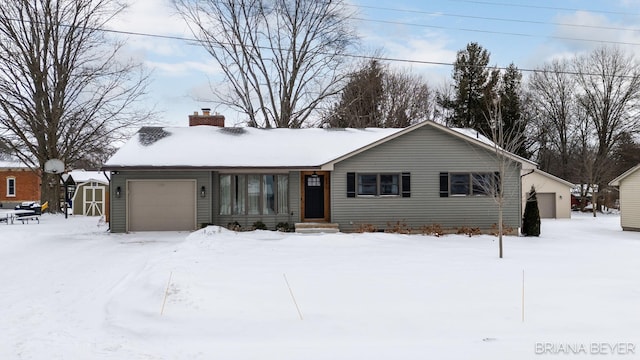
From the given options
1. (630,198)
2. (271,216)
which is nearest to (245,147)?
(271,216)

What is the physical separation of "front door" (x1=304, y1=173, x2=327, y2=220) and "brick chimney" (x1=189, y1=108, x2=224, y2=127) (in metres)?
6.79

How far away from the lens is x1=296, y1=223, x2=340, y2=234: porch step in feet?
58.3

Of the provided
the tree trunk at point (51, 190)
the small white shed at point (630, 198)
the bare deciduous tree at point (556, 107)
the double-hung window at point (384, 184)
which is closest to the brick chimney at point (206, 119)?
the double-hung window at point (384, 184)

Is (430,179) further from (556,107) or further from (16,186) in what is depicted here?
(16,186)

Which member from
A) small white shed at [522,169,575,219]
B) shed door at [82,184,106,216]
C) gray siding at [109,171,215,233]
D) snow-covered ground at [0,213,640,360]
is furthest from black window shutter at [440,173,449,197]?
shed door at [82,184,106,216]

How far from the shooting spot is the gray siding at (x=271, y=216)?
61.3 ft

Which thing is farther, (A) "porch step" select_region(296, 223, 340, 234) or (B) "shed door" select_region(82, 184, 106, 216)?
(B) "shed door" select_region(82, 184, 106, 216)

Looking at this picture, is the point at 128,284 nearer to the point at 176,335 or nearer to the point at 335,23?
the point at 176,335

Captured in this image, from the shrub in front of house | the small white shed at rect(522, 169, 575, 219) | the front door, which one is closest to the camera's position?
the shrub in front of house

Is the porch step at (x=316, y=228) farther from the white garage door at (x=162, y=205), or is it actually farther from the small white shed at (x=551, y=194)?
the small white shed at (x=551, y=194)

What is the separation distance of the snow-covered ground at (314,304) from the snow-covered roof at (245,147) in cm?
515

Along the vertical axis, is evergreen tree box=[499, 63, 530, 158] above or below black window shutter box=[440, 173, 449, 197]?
above

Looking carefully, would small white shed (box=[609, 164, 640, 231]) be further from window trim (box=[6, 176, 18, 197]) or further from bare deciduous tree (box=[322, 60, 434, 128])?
window trim (box=[6, 176, 18, 197])

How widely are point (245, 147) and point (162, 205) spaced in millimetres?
4061
